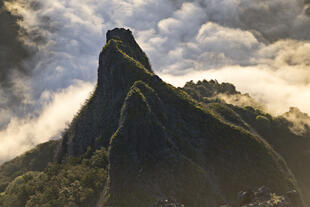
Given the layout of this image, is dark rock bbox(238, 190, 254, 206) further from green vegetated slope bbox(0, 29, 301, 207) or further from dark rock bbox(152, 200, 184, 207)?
dark rock bbox(152, 200, 184, 207)

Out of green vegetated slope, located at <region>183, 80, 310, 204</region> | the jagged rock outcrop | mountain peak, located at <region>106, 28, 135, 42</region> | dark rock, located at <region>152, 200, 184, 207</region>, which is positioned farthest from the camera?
mountain peak, located at <region>106, 28, 135, 42</region>

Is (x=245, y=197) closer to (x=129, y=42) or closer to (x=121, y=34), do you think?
(x=129, y=42)

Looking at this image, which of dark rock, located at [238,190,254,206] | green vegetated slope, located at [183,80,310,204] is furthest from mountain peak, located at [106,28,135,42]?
dark rock, located at [238,190,254,206]

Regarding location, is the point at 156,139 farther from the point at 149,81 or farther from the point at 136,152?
the point at 149,81

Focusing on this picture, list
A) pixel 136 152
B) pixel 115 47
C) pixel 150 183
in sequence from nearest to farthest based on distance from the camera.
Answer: pixel 150 183
pixel 136 152
pixel 115 47

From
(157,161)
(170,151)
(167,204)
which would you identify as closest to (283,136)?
(170,151)

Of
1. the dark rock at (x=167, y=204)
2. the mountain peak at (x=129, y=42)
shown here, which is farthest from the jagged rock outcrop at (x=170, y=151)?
the mountain peak at (x=129, y=42)

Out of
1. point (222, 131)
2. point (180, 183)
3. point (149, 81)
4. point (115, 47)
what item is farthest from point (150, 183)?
point (115, 47)

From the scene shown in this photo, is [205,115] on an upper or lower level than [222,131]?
upper

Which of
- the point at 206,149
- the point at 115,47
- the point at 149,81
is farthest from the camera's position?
the point at 115,47
